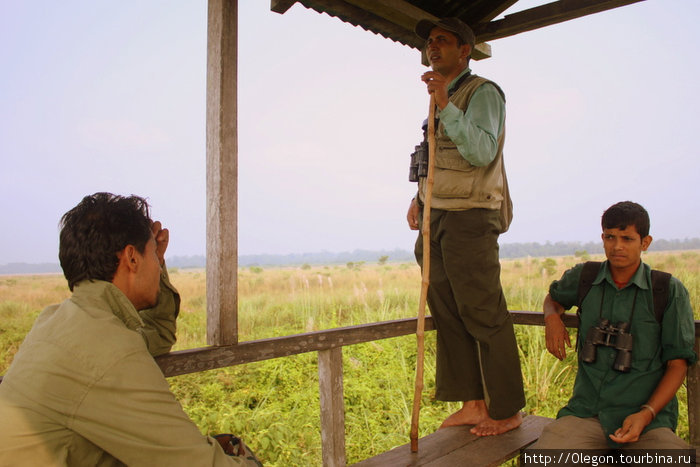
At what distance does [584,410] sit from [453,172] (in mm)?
1095

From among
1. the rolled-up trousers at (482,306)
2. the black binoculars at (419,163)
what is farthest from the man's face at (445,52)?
the rolled-up trousers at (482,306)

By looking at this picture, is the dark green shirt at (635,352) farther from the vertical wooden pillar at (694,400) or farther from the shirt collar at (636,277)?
the vertical wooden pillar at (694,400)

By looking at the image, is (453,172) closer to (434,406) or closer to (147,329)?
(147,329)

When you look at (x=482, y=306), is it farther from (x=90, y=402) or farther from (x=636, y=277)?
(x=90, y=402)

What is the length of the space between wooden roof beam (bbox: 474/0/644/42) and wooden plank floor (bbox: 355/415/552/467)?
2028mm

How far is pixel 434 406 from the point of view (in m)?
5.06

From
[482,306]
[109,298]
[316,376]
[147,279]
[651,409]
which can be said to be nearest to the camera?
[109,298]

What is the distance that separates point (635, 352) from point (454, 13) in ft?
6.54

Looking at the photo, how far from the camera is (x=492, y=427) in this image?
221 cm

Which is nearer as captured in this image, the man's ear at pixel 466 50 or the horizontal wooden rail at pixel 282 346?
the horizontal wooden rail at pixel 282 346

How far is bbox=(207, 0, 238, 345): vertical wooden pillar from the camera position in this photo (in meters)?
1.86

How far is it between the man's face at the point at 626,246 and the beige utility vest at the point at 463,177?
1.64 feet

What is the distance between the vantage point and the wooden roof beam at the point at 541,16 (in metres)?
2.38

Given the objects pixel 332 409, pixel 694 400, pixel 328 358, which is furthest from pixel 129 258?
pixel 694 400
